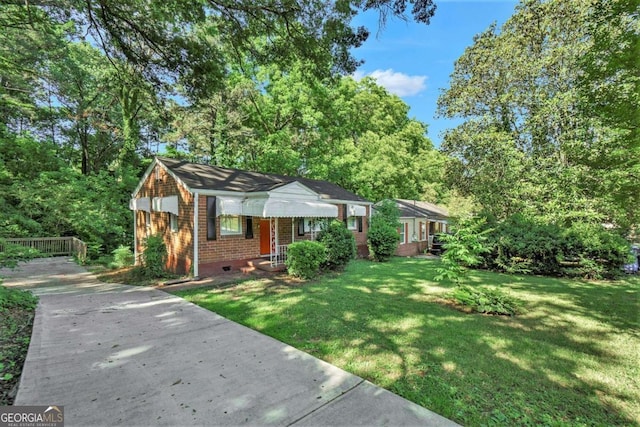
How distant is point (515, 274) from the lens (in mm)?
14031

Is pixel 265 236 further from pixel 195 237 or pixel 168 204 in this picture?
pixel 168 204

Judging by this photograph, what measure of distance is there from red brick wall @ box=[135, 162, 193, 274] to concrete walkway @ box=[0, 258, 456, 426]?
5.23 meters

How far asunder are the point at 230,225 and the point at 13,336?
7577mm

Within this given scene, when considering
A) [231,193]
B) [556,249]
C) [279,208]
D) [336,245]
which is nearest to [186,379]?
[279,208]

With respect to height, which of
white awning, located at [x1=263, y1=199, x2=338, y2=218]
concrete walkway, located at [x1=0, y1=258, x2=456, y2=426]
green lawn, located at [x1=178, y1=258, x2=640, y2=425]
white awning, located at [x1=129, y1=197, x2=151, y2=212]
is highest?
white awning, located at [x1=129, y1=197, x2=151, y2=212]

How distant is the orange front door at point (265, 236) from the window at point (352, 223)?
6.28 metres

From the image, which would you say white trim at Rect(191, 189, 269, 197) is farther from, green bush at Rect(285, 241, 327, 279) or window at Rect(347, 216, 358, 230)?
window at Rect(347, 216, 358, 230)

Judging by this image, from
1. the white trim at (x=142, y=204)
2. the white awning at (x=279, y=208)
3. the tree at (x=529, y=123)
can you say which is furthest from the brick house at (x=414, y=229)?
the white trim at (x=142, y=204)

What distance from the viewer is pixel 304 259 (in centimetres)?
1081

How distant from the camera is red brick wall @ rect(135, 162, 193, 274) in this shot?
11508mm

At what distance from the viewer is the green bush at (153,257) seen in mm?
11039

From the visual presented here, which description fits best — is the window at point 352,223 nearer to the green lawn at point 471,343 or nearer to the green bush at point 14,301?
the green lawn at point 471,343

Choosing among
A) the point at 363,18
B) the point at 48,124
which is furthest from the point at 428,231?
the point at 48,124

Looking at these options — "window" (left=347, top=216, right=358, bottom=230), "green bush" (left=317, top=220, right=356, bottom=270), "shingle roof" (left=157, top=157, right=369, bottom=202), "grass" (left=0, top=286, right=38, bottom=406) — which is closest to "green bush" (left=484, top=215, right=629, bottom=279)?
"green bush" (left=317, top=220, right=356, bottom=270)
